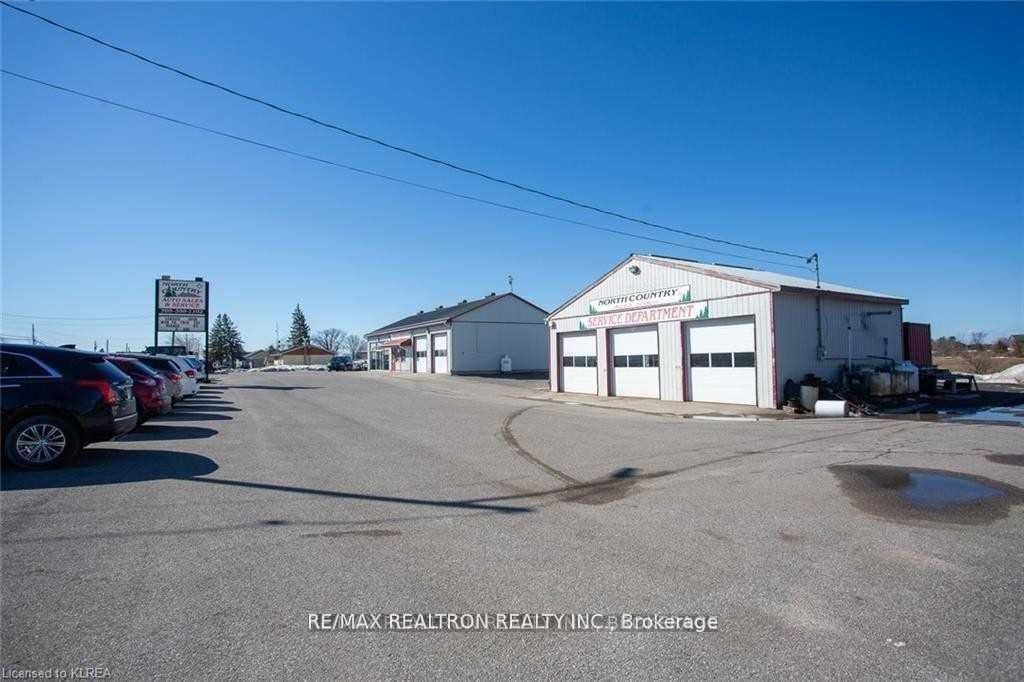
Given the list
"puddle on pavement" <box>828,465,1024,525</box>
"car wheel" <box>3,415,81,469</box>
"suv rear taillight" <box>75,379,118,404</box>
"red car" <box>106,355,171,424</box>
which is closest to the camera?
"puddle on pavement" <box>828,465,1024,525</box>

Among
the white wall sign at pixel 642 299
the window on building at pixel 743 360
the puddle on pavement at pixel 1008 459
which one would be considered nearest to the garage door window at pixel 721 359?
the window on building at pixel 743 360

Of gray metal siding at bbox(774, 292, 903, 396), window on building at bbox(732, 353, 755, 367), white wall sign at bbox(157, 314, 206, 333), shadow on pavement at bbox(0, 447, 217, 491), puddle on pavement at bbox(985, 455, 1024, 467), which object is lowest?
puddle on pavement at bbox(985, 455, 1024, 467)

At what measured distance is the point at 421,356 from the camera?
160 ft

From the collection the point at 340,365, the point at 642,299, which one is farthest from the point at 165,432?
the point at 340,365

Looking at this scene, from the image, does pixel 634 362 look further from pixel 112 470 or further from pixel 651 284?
pixel 112 470

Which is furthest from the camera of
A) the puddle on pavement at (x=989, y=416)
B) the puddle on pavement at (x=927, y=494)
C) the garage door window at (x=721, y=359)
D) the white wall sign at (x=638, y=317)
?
the white wall sign at (x=638, y=317)

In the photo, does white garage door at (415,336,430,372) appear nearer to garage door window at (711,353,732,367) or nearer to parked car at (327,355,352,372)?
parked car at (327,355,352,372)

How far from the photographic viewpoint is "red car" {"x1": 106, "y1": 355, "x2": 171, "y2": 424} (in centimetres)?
1277

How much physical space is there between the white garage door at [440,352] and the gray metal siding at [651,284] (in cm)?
1659

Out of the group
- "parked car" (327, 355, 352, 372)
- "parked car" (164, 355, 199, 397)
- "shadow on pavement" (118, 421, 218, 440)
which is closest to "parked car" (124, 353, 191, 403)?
"parked car" (164, 355, 199, 397)

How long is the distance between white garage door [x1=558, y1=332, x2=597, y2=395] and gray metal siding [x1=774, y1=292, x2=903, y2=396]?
9.19 meters

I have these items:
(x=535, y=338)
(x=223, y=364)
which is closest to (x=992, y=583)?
(x=535, y=338)

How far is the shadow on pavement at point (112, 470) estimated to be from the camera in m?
7.45

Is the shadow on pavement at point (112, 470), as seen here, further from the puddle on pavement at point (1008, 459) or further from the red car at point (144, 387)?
the puddle on pavement at point (1008, 459)
